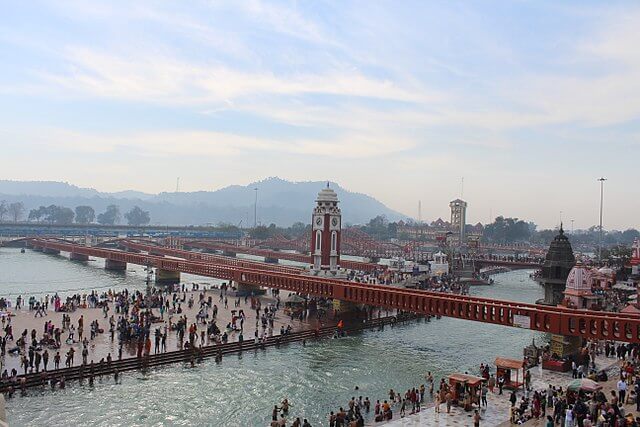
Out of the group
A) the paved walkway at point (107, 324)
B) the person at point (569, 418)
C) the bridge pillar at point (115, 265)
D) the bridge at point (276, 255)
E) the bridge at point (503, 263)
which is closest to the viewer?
the person at point (569, 418)

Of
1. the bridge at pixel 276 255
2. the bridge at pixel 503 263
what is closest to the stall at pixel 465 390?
the bridge at pixel 276 255

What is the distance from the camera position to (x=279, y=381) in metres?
30.5

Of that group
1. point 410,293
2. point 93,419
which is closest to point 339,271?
point 410,293

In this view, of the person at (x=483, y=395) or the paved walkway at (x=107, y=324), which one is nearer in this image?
the person at (x=483, y=395)

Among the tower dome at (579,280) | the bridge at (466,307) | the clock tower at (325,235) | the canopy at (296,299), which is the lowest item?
the canopy at (296,299)

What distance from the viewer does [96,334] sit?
121 ft

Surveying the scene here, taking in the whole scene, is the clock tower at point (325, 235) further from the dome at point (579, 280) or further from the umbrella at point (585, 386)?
the umbrella at point (585, 386)

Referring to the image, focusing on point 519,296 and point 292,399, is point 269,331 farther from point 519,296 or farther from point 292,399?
point 519,296

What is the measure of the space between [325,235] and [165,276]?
24.1 metres

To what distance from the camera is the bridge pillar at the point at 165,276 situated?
69.2m

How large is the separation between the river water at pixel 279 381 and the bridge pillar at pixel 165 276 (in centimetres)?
3205

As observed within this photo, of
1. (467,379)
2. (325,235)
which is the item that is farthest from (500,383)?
(325,235)

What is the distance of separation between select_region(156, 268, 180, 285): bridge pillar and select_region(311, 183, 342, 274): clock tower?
22.1 m

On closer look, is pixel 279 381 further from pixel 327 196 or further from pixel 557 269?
pixel 557 269
